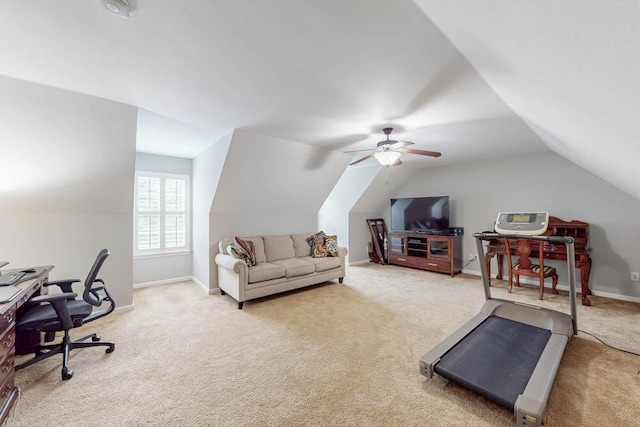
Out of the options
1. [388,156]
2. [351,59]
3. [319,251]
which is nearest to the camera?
[351,59]

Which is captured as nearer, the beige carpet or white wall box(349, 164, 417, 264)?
the beige carpet

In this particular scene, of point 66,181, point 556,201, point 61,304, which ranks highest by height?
point 66,181

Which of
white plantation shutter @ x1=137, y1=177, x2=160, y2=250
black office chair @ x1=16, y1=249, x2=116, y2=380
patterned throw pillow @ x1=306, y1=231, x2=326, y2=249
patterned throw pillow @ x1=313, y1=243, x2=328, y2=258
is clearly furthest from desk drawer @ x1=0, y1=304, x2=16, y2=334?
patterned throw pillow @ x1=306, y1=231, x2=326, y2=249

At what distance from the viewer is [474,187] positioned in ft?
17.5

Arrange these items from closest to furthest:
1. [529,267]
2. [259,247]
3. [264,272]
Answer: [264,272] → [529,267] → [259,247]

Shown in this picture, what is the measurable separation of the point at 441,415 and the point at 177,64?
3.01 metres

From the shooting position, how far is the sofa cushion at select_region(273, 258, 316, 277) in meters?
3.99

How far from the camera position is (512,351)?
220cm

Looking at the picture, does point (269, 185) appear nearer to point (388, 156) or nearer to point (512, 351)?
point (388, 156)

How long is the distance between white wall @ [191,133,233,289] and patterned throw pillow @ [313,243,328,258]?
1.73m

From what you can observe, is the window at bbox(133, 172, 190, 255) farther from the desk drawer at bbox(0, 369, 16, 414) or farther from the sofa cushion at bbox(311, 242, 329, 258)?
the desk drawer at bbox(0, 369, 16, 414)

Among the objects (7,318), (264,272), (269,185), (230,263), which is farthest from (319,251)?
(7,318)

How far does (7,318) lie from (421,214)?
5.99 meters

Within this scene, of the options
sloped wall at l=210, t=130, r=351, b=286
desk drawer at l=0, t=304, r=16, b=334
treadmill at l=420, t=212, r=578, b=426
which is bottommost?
treadmill at l=420, t=212, r=578, b=426
